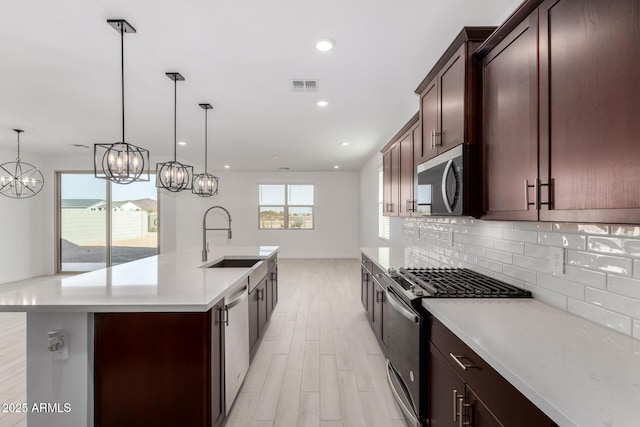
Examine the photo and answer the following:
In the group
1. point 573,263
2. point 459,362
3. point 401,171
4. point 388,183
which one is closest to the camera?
point 459,362

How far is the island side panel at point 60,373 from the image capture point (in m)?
1.63

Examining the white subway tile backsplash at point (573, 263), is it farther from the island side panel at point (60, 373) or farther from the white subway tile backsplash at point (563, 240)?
the island side panel at point (60, 373)

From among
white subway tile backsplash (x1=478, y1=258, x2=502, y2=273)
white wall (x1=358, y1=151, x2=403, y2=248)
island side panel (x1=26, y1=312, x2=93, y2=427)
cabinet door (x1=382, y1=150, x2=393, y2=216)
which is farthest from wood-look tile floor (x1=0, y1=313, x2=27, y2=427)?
white wall (x1=358, y1=151, x2=403, y2=248)

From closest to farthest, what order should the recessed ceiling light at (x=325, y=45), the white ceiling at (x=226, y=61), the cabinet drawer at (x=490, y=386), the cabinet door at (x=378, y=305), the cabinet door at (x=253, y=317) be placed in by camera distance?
the cabinet drawer at (x=490, y=386) → the white ceiling at (x=226, y=61) → the recessed ceiling light at (x=325, y=45) → the cabinet door at (x=253, y=317) → the cabinet door at (x=378, y=305)

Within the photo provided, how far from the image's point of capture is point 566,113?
115 centimetres

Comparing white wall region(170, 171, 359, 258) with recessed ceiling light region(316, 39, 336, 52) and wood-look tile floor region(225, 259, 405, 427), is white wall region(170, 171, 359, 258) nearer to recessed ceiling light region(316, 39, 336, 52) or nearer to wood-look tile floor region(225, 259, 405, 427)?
wood-look tile floor region(225, 259, 405, 427)

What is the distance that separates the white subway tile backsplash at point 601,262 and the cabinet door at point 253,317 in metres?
2.23

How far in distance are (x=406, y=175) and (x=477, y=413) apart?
2.55m

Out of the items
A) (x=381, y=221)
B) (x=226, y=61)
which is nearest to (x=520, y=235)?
(x=226, y=61)

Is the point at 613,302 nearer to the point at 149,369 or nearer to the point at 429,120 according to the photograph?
the point at 429,120

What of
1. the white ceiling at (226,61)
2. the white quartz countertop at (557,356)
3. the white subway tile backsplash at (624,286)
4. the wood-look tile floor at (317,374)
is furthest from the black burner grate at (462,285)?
the white ceiling at (226,61)

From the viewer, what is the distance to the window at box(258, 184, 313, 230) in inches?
372

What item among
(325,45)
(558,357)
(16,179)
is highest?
(325,45)

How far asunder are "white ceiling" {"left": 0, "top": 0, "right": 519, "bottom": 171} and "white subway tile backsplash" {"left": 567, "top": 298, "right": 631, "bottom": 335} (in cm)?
176
